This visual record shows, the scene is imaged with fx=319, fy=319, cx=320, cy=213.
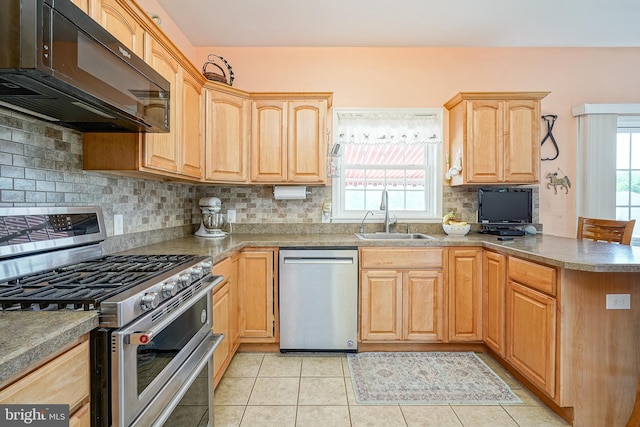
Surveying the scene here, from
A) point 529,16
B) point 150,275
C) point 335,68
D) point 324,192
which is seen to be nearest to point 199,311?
point 150,275

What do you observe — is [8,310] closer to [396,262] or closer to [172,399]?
[172,399]

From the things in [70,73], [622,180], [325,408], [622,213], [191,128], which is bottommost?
[325,408]

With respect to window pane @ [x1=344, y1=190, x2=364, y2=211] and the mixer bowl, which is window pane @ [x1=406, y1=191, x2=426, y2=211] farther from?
the mixer bowl

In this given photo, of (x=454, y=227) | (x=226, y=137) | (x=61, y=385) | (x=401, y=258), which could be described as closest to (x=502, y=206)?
(x=454, y=227)

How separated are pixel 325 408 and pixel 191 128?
2.07 metres

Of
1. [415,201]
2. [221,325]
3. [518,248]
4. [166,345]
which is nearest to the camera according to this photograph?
[166,345]

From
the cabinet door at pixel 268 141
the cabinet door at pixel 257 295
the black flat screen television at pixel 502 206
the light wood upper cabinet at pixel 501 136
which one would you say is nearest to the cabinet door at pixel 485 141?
the light wood upper cabinet at pixel 501 136

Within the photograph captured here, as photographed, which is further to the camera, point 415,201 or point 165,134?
point 415,201

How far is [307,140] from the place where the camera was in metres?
2.80

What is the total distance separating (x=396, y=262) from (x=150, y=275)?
5.96 ft

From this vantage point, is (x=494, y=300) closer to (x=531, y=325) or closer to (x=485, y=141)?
(x=531, y=325)

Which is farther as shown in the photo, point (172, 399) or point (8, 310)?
point (172, 399)

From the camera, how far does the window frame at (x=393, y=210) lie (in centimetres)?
313

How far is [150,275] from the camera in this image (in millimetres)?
1274
